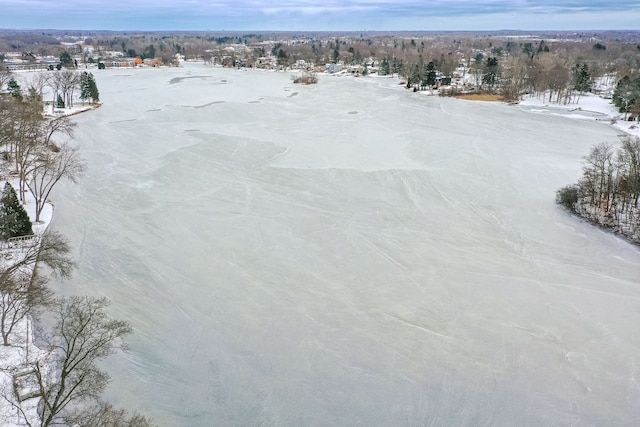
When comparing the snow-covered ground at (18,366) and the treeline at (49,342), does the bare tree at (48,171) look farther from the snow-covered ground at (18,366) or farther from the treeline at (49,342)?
the snow-covered ground at (18,366)

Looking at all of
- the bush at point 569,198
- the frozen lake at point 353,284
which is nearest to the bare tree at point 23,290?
the frozen lake at point 353,284

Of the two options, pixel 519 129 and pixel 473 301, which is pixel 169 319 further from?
pixel 519 129

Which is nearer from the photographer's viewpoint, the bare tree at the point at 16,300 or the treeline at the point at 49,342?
the treeline at the point at 49,342

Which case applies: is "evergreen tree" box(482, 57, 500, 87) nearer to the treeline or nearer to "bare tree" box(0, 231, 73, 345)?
the treeline

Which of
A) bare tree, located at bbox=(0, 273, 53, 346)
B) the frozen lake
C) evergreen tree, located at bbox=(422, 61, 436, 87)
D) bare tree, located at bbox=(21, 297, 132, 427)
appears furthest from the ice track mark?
evergreen tree, located at bbox=(422, 61, 436, 87)

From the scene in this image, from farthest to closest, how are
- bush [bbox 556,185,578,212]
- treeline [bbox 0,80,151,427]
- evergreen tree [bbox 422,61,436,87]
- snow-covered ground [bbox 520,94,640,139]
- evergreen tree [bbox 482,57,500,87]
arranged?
1. evergreen tree [bbox 422,61,436,87]
2. evergreen tree [bbox 482,57,500,87]
3. snow-covered ground [bbox 520,94,640,139]
4. bush [bbox 556,185,578,212]
5. treeline [bbox 0,80,151,427]

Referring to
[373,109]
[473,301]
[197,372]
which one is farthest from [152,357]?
[373,109]
